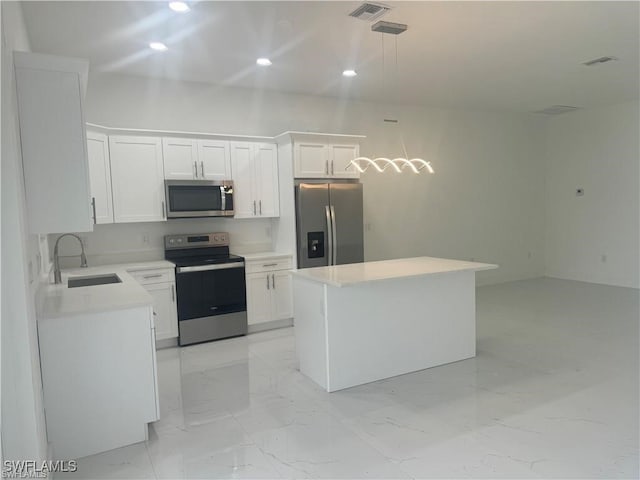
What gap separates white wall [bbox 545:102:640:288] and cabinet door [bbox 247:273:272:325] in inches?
221

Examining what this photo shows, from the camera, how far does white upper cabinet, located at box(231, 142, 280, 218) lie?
4.91m

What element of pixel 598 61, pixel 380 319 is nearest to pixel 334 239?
pixel 380 319

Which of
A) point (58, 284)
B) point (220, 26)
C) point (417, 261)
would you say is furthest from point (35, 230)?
point (417, 261)

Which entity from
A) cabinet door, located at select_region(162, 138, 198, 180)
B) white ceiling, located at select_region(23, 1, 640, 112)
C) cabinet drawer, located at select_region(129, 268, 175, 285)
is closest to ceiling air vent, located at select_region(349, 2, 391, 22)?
white ceiling, located at select_region(23, 1, 640, 112)

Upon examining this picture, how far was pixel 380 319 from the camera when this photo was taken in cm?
348

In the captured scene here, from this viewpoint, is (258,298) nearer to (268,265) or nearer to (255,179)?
(268,265)

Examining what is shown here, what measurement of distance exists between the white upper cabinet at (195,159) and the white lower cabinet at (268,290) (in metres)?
1.06

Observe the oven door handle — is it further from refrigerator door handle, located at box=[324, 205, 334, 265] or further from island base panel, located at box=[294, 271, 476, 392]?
island base panel, located at box=[294, 271, 476, 392]

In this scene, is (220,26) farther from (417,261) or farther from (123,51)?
(417,261)

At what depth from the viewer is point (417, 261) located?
4156mm

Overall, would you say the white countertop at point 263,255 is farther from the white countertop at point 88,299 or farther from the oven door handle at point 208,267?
the white countertop at point 88,299

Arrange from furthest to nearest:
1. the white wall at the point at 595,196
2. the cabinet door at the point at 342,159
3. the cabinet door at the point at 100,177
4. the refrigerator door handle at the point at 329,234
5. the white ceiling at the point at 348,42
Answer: the white wall at the point at 595,196, the cabinet door at the point at 342,159, the refrigerator door handle at the point at 329,234, the cabinet door at the point at 100,177, the white ceiling at the point at 348,42

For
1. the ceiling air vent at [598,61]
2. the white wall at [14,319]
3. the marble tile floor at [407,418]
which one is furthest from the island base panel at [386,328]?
the ceiling air vent at [598,61]

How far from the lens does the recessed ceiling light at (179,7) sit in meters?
2.94
